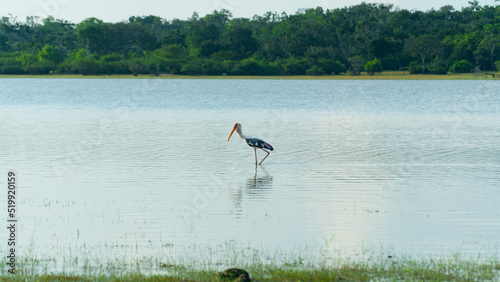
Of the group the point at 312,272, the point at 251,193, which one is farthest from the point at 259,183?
the point at 312,272

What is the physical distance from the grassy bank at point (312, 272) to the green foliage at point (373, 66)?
99.0 m

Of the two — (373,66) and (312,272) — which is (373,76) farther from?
(312,272)

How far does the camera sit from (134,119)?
35531mm

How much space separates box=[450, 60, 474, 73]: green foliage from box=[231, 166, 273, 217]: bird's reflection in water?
9214 cm

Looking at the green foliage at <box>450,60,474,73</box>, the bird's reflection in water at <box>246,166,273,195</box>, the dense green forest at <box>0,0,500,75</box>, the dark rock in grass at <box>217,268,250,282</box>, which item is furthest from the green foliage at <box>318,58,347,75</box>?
the dark rock in grass at <box>217,268,250,282</box>

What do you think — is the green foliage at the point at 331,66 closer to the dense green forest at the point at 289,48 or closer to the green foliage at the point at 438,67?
the dense green forest at the point at 289,48

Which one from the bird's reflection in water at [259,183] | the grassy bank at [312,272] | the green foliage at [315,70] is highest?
the green foliage at [315,70]

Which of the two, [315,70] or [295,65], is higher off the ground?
[295,65]

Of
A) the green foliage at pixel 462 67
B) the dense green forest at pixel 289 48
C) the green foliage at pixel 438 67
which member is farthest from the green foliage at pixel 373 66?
the green foliage at pixel 462 67

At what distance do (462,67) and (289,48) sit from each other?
2676 cm

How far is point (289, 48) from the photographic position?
11100 centimetres

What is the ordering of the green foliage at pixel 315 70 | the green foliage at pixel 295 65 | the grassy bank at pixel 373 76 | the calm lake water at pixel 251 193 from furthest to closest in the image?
the green foliage at pixel 295 65
the green foliage at pixel 315 70
the grassy bank at pixel 373 76
the calm lake water at pixel 251 193

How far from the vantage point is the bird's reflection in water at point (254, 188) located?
1333cm

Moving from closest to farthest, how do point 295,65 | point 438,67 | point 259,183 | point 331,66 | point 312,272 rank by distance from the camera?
point 312,272, point 259,183, point 438,67, point 331,66, point 295,65
